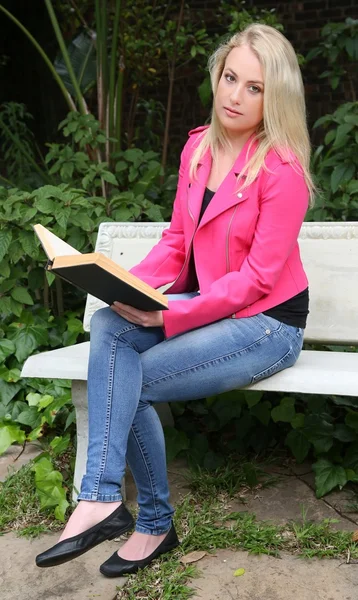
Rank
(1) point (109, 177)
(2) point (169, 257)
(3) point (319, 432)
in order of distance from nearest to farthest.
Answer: (2) point (169, 257) < (3) point (319, 432) < (1) point (109, 177)

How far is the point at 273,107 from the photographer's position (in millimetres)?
2408

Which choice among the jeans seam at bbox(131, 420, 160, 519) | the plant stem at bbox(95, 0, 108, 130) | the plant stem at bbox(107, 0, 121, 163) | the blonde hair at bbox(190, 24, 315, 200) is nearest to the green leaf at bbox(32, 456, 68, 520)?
the jeans seam at bbox(131, 420, 160, 519)

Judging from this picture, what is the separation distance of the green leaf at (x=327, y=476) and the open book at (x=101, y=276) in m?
1.05

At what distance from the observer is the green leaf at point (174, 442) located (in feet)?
10.0

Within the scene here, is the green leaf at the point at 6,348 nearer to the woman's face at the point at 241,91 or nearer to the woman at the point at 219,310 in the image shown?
the woman at the point at 219,310

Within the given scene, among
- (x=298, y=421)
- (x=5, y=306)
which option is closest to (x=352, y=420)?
(x=298, y=421)

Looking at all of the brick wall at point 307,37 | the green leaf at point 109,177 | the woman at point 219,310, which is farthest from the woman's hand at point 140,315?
the brick wall at point 307,37

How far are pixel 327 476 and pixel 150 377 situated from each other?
3.04ft

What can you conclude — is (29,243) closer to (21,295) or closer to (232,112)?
(21,295)

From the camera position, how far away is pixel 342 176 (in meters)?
3.59

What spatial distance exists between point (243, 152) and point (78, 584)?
1410 millimetres

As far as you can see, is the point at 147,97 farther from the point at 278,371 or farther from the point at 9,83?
the point at 278,371

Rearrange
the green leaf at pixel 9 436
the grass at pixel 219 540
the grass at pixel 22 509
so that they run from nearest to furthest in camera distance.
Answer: the grass at pixel 219 540
the grass at pixel 22 509
the green leaf at pixel 9 436

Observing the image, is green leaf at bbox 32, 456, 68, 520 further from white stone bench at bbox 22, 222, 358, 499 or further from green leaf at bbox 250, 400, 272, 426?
green leaf at bbox 250, 400, 272, 426
